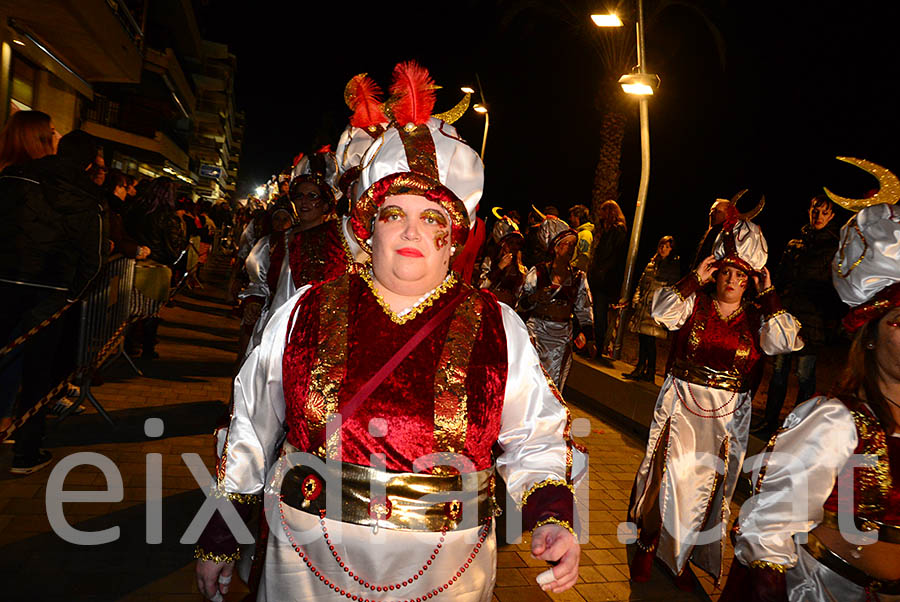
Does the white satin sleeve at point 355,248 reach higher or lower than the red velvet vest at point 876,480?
higher

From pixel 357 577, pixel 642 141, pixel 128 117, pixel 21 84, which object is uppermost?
pixel 128 117

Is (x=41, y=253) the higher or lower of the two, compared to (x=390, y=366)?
lower

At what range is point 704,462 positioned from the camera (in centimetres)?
470

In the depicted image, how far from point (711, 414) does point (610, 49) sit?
41.4ft

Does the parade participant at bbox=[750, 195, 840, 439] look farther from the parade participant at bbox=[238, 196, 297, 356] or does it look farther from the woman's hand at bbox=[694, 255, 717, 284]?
the parade participant at bbox=[238, 196, 297, 356]

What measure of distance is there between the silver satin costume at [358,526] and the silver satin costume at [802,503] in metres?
0.71

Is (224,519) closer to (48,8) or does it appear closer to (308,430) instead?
→ (308,430)

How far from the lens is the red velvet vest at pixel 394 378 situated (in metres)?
1.99

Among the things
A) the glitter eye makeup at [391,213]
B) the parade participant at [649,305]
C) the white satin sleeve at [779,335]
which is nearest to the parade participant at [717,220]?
the white satin sleeve at [779,335]

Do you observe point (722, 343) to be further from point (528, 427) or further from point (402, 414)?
point (402, 414)

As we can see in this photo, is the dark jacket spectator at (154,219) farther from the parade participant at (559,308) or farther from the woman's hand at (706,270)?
the woman's hand at (706,270)

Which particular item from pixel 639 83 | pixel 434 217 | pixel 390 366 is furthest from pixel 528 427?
pixel 639 83

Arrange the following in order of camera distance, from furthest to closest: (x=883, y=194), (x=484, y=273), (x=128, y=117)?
1. (x=128, y=117)
2. (x=484, y=273)
3. (x=883, y=194)

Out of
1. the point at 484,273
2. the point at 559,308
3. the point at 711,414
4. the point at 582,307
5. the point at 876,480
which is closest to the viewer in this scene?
the point at 876,480
